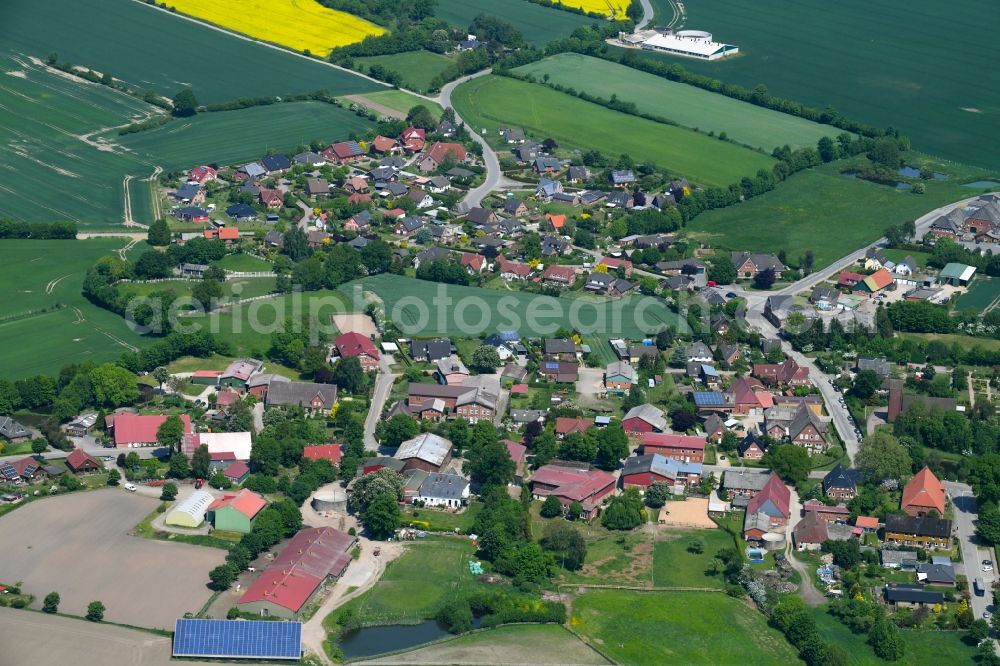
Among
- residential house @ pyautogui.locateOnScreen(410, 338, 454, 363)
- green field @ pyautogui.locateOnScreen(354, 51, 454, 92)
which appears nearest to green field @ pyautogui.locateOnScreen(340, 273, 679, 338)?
residential house @ pyautogui.locateOnScreen(410, 338, 454, 363)

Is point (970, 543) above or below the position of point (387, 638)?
above

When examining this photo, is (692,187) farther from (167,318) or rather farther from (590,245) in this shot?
(167,318)

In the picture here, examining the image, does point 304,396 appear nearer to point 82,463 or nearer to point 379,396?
point 379,396

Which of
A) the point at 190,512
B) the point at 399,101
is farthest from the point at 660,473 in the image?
the point at 399,101

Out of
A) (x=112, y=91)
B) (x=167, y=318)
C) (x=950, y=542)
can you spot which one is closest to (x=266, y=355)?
(x=167, y=318)

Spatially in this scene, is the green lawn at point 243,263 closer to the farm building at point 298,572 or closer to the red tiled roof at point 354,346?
the red tiled roof at point 354,346

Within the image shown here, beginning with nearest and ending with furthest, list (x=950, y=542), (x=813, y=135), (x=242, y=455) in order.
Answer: (x=950, y=542) → (x=242, y=455) → (x=813, y=135)

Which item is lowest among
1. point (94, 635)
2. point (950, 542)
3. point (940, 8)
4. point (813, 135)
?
point (94, 635)
